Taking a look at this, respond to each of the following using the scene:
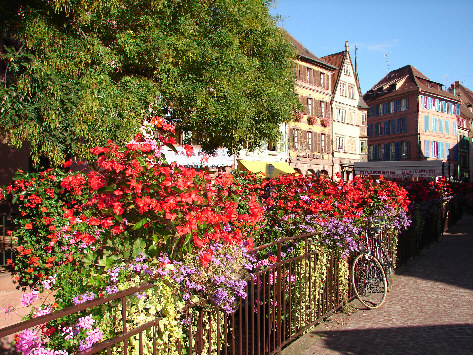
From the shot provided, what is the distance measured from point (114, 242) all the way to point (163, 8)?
41.7 feet

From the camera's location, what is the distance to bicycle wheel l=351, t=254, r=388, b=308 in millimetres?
7027

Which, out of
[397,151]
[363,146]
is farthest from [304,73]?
[397,151]

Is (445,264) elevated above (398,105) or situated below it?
below

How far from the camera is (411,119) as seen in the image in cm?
5941

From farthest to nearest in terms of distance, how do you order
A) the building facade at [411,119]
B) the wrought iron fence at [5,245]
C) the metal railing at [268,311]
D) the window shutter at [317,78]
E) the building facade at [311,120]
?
the building facade at [411,119], the window shutter at [317,78], the building facade at [311,120], the wrought iron fence at [5,245], the metal railing at [268,311]

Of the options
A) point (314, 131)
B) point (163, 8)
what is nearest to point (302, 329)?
point (163, 8)

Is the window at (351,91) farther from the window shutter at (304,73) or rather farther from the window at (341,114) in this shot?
the window shutter at (304,73)

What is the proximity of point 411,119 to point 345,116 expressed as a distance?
16.2 metres

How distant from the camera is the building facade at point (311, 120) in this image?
41000 mm

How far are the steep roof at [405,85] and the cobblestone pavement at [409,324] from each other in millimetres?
54739

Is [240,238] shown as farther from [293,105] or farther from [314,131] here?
[314,131]

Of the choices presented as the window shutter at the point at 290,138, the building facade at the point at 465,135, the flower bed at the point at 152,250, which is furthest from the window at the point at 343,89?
the flower bed at the point at 152,250

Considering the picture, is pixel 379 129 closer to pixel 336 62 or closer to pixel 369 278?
pixel 336 62

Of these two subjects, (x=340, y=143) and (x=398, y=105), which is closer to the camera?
(x=340, y=143)
